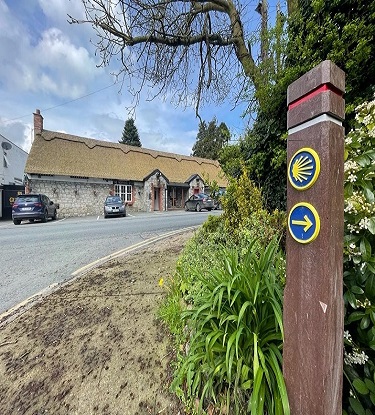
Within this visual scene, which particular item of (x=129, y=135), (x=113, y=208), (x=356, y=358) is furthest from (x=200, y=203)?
(x=129, y=135)

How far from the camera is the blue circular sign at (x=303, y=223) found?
1.14 meters

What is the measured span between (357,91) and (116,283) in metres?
4.48

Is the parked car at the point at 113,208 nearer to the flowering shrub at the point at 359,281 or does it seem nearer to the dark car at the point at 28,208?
the dark car at the point at 28,208

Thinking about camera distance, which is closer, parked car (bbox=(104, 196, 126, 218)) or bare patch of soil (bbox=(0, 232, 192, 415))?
bare patch of soil (bbox=(0, 232, 192, 415))

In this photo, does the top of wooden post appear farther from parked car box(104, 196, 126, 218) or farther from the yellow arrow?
parked car box(104, 196, 126, 218)

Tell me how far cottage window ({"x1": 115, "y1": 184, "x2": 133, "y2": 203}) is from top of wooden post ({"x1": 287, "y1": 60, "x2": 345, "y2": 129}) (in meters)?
24.7

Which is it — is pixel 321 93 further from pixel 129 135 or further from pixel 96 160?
pixel 129 135

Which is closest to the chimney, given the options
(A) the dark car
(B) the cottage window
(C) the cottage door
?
(B) the cottage window

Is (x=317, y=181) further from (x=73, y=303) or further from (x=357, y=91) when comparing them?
(x=73, y=303)

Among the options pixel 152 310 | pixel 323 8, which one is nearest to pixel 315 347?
pixel 152 310

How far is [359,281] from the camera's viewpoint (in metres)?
1.35

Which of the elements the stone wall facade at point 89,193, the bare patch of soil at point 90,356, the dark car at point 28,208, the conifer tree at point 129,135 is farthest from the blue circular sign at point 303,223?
the conifer tree at point 129,135

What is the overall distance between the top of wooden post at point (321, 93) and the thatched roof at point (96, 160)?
802 inches

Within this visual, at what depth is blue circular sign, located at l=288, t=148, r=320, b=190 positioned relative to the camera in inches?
44.9
